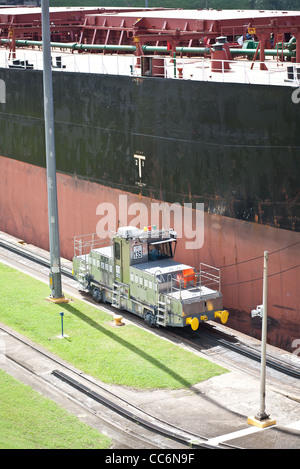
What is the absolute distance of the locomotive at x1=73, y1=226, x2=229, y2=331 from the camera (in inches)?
876

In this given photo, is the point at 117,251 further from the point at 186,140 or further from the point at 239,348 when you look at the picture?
the point at 239,348

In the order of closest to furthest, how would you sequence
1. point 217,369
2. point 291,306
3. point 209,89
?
point 217,369 → point 291,306 → point 209,89

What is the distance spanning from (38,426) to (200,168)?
34.6 feet

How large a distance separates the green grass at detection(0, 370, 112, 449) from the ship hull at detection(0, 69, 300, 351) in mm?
7742

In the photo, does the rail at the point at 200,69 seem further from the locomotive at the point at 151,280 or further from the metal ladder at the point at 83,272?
the metal ladder at the point at 83,272

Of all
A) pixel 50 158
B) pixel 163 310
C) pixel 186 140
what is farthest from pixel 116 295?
pixel 186 140

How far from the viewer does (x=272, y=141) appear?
21.5 m

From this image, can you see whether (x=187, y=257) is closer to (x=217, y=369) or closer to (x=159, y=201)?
(x=159, y=201)

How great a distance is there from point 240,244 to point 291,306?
8.41 feet

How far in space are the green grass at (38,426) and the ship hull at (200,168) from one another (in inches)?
305

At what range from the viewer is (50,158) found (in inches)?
973

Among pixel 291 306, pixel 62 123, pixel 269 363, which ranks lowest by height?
pixel 269 363
